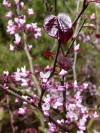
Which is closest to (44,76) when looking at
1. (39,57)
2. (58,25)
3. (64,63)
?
(64,63)

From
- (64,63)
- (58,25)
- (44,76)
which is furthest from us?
(44,76)

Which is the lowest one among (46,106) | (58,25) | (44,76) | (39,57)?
(39,57)

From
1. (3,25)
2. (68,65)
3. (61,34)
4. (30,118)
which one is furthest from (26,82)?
(3,25)

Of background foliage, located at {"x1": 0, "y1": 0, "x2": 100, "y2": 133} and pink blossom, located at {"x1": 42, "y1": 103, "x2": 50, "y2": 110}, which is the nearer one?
pink blossom, located at {"x1": 42, "y1": 103, "x2": 50, "y2": 110}

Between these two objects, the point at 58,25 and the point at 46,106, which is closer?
the point at 58,25

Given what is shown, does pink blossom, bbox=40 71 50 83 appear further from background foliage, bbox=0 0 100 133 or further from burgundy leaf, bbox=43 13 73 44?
background foliage, bbox=0 0 100 133

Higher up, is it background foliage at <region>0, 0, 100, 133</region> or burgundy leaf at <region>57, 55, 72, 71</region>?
→ burgundy leaf at <region>57, 55, 72, 71</region>

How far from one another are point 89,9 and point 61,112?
11.9 ft

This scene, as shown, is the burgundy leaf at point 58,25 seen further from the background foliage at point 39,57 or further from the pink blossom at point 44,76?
the background foliage at point 39,57

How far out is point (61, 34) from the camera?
69 cm

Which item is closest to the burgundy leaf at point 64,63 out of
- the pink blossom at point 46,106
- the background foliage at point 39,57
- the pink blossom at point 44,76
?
the pink blossom at point 44,76

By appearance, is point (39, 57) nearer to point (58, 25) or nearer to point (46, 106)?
point (46, 106)

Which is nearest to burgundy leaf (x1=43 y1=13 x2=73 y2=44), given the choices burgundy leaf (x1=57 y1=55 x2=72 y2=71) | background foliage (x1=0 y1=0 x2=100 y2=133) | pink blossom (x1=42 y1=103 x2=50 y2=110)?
burgundy leaf (x1=57 y1=55 x2=72 y2=71)

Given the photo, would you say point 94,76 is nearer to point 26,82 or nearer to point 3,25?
point 3,25
